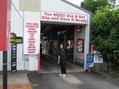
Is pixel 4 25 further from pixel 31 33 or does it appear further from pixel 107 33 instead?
pixel 107 33

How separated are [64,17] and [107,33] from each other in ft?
9.28

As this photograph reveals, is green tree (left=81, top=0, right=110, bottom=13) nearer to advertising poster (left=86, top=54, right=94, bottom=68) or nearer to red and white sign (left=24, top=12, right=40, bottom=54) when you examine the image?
advertising poster (left=86, top=54, right=94, bottom=68)

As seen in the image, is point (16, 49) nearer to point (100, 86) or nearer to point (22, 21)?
point (22, 21)

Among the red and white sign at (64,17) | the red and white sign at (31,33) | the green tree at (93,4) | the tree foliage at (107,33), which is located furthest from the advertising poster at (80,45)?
the green tree at (93,4)

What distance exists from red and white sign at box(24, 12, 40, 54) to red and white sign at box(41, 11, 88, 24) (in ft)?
1.93

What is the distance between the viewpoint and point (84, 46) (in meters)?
22.7

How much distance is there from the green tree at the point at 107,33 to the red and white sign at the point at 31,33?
3708mm

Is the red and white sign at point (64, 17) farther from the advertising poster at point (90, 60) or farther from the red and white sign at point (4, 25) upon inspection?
the red and white sign at point (4, 25)

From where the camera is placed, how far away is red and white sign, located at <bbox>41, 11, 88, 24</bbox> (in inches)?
819

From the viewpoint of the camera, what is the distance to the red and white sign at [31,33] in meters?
20.2

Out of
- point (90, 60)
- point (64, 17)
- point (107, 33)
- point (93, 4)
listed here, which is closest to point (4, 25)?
point (64, 17)

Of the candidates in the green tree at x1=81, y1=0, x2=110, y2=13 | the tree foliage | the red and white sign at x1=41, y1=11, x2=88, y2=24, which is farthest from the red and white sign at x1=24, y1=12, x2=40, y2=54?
the green tree at x1=81, y1=0, x2=110, y2=13

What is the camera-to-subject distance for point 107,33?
21.3 meters

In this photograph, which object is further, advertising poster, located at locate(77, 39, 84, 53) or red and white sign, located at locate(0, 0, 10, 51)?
advertising poster, located at locate(77, 39, 84, 53)
